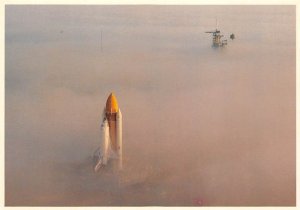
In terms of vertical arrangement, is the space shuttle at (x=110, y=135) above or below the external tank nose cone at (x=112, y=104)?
below

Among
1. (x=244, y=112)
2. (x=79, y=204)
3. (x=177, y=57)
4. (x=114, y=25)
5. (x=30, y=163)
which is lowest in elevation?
(x=79, y=204)

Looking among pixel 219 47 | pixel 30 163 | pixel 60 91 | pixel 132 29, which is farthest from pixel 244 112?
pixel 30 163

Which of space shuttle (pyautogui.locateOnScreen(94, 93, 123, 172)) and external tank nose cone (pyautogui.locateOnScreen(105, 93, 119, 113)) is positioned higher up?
external tank nose cone (pyautogui.locateOnScreen(105, 93, 119, 113))

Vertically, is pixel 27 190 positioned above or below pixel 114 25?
below

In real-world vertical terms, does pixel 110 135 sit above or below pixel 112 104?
below
